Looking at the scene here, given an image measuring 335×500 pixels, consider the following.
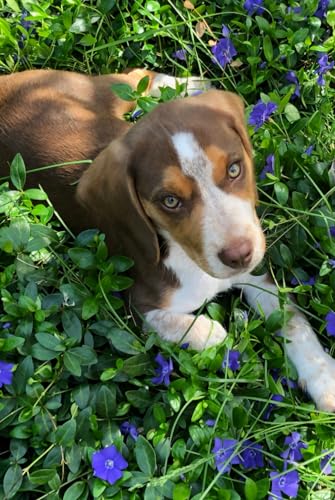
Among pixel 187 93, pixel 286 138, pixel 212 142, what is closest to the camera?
pixel 212 142

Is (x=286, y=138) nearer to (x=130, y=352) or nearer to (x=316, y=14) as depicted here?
(x=316, y=14)

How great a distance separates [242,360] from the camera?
3.82 meters

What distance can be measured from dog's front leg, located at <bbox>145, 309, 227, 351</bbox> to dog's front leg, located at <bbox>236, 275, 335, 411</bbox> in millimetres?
319

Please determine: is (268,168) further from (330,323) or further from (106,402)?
(106,402)

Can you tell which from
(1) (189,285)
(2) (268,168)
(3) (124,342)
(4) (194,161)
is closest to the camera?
(4) (194,161)

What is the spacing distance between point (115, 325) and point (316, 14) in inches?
113

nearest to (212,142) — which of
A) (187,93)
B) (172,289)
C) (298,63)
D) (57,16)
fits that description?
(172,289)

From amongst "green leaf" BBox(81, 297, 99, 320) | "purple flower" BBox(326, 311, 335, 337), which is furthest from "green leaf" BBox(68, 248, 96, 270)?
"purple flower" BBox(326, 311, 335, 337)

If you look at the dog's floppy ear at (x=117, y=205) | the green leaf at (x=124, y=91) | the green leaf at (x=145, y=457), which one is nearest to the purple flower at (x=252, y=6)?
the green leaf at (x=124, y=91)

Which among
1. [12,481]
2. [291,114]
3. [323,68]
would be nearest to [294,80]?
[323,68]

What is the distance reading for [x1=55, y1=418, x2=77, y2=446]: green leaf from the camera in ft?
11.4

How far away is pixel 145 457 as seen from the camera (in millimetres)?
3414

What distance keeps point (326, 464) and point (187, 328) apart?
42.8 inches

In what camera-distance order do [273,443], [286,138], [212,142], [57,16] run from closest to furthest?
1. [212,142]
2. [273,443]
3. [286,138]
4. [57,16]
